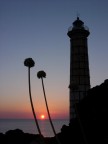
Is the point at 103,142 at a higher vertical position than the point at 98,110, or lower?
lower

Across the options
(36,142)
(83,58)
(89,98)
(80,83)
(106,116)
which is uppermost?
(83,58)

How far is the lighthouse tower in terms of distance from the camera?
4062cm

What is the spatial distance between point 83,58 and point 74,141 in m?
25.0

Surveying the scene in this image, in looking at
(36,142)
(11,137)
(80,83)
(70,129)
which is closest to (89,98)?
(70,129)

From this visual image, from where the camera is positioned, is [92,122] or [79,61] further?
[79,61]

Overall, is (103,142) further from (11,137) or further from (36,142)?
(11,137)

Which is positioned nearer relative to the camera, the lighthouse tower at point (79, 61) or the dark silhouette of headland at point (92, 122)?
the dark silhouette of headland at point (92, 122)

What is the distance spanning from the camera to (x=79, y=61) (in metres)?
41.1

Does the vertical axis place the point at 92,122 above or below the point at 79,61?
below

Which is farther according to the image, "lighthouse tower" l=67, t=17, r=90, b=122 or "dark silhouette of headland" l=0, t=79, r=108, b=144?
"lighthouse tower" l=67, t=17, r=90, b=122

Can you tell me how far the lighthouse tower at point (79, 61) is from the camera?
40625 mm

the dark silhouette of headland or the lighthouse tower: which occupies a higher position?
the lighthouse tower

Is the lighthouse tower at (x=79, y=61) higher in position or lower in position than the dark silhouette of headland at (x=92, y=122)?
higher

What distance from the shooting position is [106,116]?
1642 centimetres
